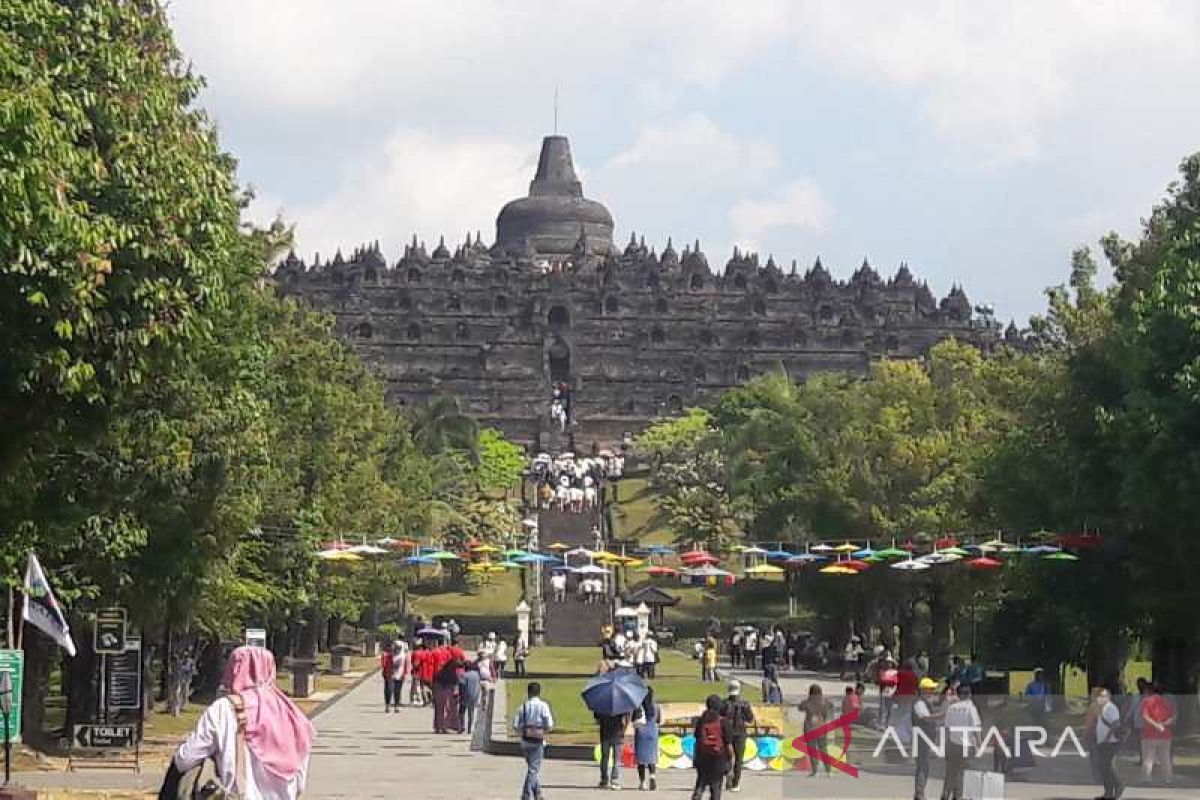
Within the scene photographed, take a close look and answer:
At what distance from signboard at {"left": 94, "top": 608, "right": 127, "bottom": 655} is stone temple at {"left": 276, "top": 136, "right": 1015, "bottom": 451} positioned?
9584 cm

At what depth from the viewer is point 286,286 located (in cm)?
13462

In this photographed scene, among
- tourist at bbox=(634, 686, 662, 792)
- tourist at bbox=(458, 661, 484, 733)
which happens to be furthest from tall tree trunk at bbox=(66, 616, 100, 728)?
tourist at bbox=(634, 686, 662, 792)

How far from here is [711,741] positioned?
21.5 metres

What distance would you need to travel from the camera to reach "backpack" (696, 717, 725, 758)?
21.5 m

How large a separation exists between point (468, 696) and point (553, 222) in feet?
393

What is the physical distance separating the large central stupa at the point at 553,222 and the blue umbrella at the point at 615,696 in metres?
125

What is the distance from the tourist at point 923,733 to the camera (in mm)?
21844

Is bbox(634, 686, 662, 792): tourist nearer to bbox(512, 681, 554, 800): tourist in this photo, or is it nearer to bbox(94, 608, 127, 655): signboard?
bbox(512, 681, 554, 800): tourist

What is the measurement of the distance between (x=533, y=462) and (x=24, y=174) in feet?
307

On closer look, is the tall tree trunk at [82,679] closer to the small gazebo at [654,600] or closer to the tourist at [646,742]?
the tourist at [646,742]

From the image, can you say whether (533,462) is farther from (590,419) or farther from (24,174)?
(24,174)

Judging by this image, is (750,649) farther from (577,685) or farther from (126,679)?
(126,679)

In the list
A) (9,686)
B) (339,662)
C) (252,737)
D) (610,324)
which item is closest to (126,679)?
(9,686)

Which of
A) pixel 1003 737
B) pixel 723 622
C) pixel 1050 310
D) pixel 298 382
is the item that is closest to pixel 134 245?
pixel 1003 737
